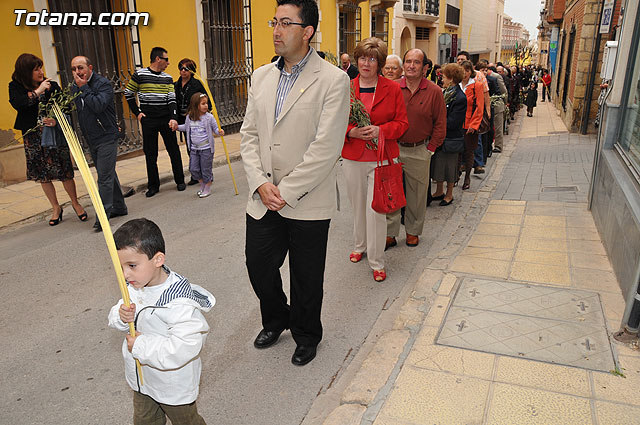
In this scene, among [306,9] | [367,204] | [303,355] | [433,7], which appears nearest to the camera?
[306,9]

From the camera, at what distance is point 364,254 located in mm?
5258

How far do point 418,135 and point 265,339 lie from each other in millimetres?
2755

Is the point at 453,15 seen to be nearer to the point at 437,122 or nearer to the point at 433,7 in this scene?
the point at 433,7

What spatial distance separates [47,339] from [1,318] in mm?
612

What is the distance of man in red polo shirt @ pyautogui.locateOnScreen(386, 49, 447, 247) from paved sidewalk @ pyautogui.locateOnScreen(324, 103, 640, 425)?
1.86ft

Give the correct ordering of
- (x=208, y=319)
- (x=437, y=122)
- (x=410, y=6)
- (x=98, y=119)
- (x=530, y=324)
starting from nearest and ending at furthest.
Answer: (x=530, y=324) < (x=208, y=319) < (x=437, y=122) < (x=98, y=119) < (x=410, y=6)

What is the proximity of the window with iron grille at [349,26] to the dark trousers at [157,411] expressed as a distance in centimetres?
1929

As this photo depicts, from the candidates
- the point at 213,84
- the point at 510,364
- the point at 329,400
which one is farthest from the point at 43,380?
the point at 213,84

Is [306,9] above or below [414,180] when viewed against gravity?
above

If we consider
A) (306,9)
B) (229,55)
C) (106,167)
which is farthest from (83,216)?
(229,55)

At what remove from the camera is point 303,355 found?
3441 mm

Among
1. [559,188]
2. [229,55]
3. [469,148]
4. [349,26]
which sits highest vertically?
[349,26]

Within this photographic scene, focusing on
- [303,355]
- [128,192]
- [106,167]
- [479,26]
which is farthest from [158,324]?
[479,26]

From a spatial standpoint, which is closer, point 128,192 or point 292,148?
point 292,148
